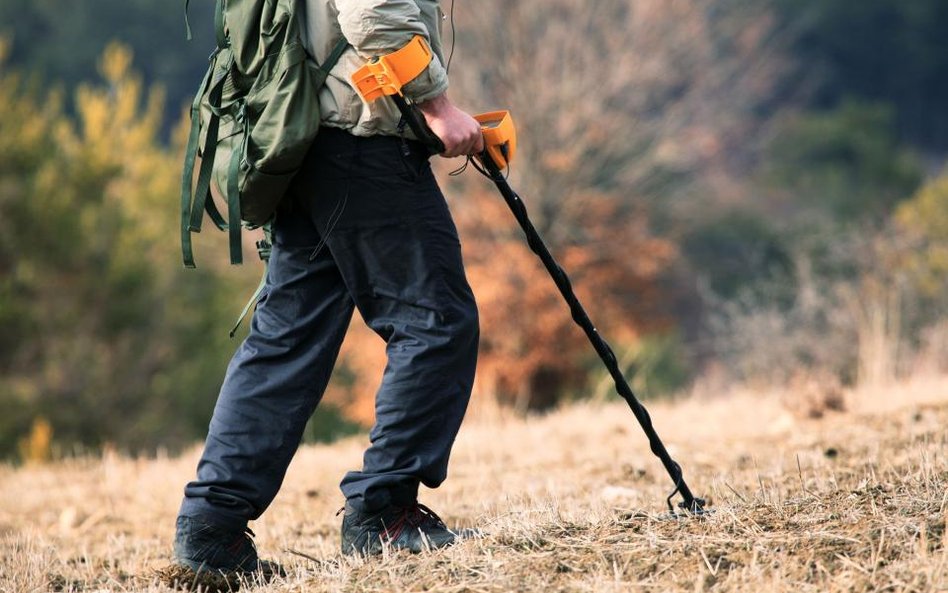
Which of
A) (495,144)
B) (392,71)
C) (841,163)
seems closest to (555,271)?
(495,144)

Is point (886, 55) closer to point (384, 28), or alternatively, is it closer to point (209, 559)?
point (384, 28)

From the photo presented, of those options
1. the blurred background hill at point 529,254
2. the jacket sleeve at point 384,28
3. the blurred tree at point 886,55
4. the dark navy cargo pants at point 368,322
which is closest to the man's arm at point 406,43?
the jacket sleeve at point 384,28

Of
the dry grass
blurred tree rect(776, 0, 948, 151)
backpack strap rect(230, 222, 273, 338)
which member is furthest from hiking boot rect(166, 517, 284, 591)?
→ blurred tree rect(776, 0, 948, 151)

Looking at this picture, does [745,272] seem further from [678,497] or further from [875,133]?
[678,497]

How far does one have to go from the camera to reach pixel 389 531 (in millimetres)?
3150

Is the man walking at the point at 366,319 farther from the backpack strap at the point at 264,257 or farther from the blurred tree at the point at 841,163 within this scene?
the blurred tree at the point at 841,163

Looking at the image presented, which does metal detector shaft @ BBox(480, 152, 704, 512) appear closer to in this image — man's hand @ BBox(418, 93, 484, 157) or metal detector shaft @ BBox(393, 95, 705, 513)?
metal detector shaft @ BBox(393, 95, 705, 513)

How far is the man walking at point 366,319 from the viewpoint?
10.0 ft

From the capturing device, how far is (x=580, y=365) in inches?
725

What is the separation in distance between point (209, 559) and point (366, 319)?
0.75 metres

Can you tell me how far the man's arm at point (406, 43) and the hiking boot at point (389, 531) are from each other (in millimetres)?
966

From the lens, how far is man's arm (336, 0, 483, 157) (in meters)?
2.89

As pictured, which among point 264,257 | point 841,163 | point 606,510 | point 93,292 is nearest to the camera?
point 606,510

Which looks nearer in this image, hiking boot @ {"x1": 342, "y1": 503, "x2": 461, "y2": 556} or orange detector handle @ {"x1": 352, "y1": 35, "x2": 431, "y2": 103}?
orange detector handle @ {"x1": 352, "y1": 35, "x2": 431, "y2": 103}
